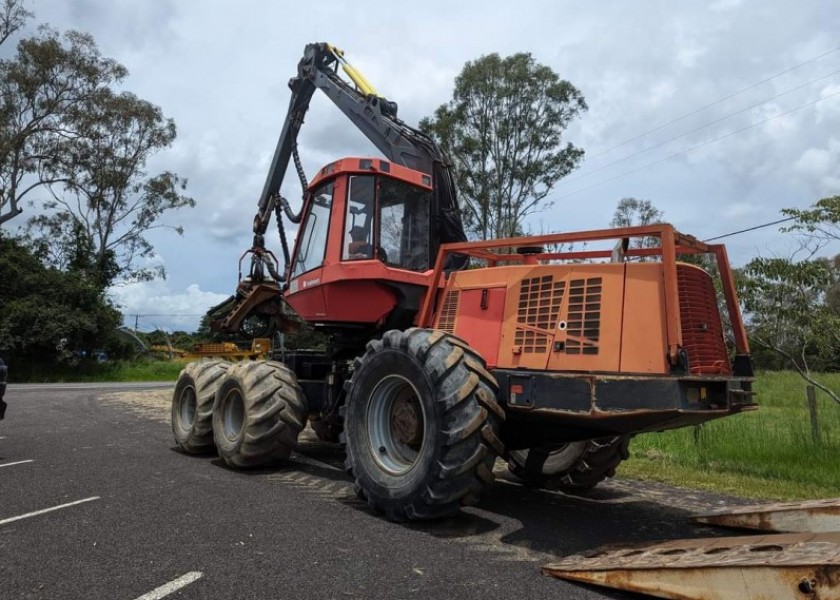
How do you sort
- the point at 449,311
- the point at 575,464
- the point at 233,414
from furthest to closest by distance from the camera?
the point at 233,414 < the point at 575,464 < the point at 449,311

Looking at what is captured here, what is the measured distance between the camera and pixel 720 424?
9.66 m

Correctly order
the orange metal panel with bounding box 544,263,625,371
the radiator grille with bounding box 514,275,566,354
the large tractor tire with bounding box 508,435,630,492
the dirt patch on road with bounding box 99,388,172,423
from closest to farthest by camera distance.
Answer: the orange metal panel with bounding box 544,263,625,371 → the radiator grille with bounding box 514,275,566,354 → the large tractor tire with bounding box 508,435,630,492 → the dirt patch on road with bounding box 99,388,172,423

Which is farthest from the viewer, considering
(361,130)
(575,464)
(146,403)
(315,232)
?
(146,403)

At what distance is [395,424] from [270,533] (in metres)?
1.38

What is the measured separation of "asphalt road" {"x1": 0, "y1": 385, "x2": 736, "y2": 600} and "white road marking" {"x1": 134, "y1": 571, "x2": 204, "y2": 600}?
1 centimetres

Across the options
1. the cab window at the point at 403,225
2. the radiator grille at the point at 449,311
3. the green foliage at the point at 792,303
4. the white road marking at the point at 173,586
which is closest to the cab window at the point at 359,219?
the cab window at the point at 403,225

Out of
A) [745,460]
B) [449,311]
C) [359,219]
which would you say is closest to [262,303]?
[359,219]

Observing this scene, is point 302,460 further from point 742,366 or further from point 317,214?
point 742,366

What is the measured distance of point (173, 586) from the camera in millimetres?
3512

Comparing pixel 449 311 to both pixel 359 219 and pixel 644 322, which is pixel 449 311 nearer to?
pixel 359 219

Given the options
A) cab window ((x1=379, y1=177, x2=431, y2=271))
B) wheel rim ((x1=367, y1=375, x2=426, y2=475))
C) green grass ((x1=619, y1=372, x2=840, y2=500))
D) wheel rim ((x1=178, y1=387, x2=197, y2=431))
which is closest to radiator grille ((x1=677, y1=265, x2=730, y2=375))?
wheel rim ((x1=367, y1=375, x2=426, y2=475))

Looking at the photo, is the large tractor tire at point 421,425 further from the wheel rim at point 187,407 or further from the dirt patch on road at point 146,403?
the dirt patch on road at point 146,403

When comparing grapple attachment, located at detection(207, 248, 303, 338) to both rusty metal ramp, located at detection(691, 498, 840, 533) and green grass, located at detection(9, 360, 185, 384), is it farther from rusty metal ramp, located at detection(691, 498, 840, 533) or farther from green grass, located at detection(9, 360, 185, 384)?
green grass, located at detection(9, 360, 185, 384)

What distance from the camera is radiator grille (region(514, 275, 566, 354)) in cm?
493
